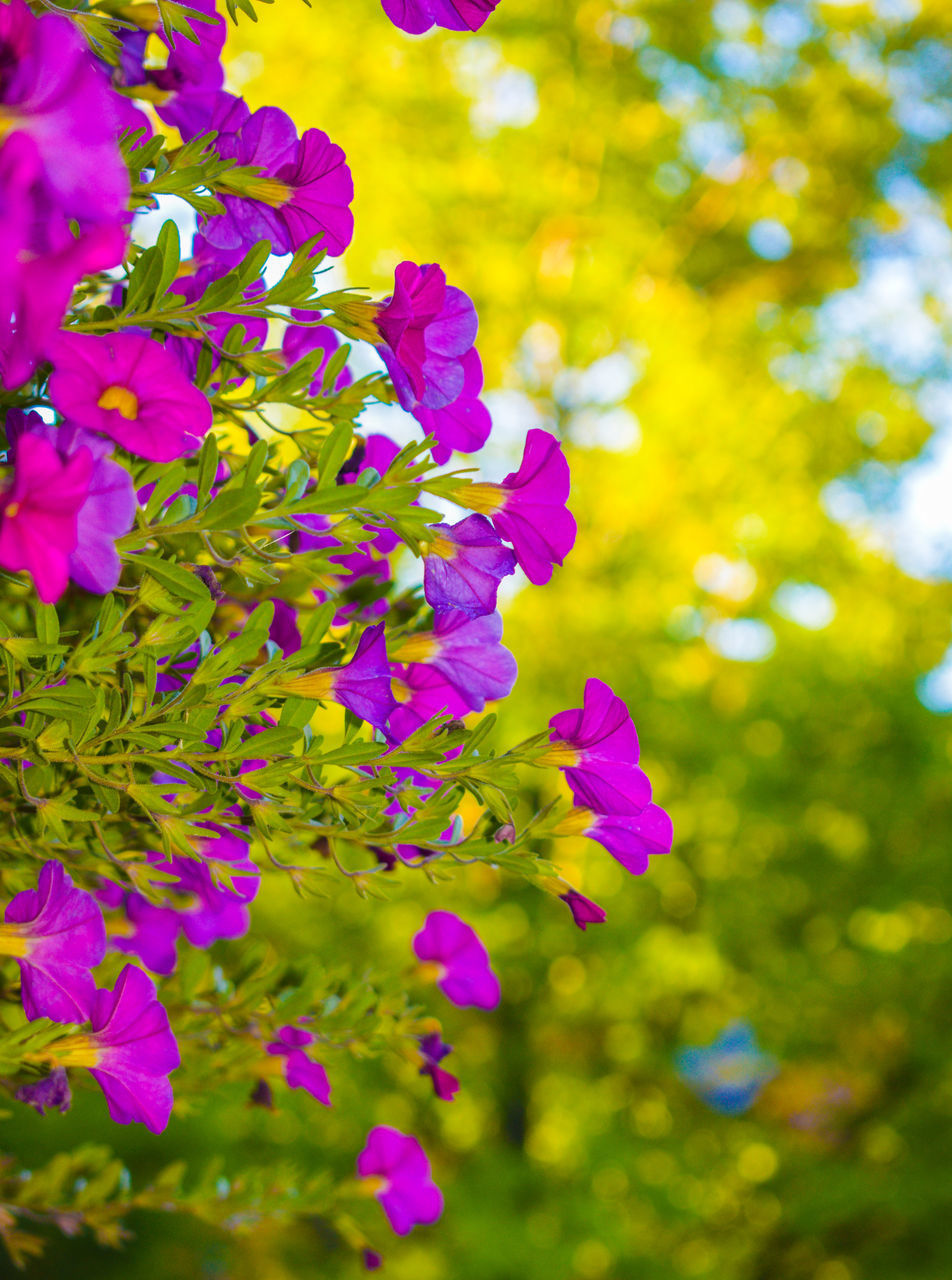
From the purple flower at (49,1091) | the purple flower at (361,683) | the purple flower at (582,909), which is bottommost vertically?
the purple flower at (49,1091)

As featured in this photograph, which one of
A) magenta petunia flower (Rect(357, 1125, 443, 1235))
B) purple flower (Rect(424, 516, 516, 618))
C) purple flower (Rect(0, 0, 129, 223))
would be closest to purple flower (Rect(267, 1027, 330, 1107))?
magenta petunia flower (Rect(357, 1125, 443, 1235))

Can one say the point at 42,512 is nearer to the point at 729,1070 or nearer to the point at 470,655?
the point at 470,655

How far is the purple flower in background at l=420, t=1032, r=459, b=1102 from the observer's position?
143 centimetres

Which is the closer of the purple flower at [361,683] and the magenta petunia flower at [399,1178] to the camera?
the purple flower at [361,683]

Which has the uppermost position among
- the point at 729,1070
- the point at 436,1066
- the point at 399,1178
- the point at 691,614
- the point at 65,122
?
the point at 65,122

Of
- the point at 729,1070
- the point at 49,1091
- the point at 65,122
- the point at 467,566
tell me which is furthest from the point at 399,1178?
the point at 729,1070

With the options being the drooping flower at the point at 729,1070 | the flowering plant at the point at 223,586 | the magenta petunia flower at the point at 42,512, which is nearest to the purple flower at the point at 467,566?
the flowering plant at the point at 223,586

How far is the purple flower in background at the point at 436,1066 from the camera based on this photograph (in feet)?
4.70

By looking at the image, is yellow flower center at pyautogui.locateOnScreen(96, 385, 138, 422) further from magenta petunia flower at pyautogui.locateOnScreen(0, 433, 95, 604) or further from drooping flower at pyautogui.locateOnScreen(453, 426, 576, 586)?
drooping flower at pyautogui.locateOnScreen(453, 426, 576, 586)

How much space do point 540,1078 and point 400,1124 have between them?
846 mm

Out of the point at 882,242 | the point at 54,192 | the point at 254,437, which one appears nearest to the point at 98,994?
the point at 254,437

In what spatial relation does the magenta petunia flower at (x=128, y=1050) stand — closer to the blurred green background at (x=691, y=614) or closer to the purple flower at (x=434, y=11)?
the purple flower at (x=434, y=11)

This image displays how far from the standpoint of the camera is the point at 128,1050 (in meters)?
1.02

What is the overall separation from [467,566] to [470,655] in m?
0.18
